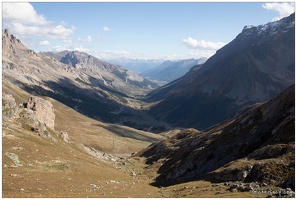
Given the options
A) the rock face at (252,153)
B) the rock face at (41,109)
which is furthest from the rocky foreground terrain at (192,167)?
the rock face at (41,109)

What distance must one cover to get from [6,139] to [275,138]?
66.7m

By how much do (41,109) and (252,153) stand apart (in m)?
103

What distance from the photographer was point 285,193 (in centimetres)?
4459

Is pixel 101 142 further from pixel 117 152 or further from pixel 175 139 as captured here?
pixel 175 139

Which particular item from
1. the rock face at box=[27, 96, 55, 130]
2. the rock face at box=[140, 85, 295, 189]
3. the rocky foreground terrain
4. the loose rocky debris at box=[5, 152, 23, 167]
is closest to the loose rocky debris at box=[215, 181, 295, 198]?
the rocky foreground terrain

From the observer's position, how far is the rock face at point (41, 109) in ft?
443

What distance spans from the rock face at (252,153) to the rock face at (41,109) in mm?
63528

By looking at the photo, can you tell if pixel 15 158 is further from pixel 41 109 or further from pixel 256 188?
pixel 41 109

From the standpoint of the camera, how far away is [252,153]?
71.0 metres

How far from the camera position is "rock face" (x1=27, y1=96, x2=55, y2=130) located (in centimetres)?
13512

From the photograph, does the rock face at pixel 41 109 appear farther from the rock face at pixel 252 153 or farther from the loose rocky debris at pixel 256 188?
the loose rocky debris at pixel 256 188

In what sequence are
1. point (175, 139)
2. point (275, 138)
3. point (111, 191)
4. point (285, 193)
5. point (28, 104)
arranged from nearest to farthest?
→ point (285, 193)
point (111, 191)
point (275, 138)
point (28, 104)
point (175, 139)

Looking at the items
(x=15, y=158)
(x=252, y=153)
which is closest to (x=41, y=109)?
(x=15, y=158)

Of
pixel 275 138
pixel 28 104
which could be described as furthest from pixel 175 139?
pixel 275 138
